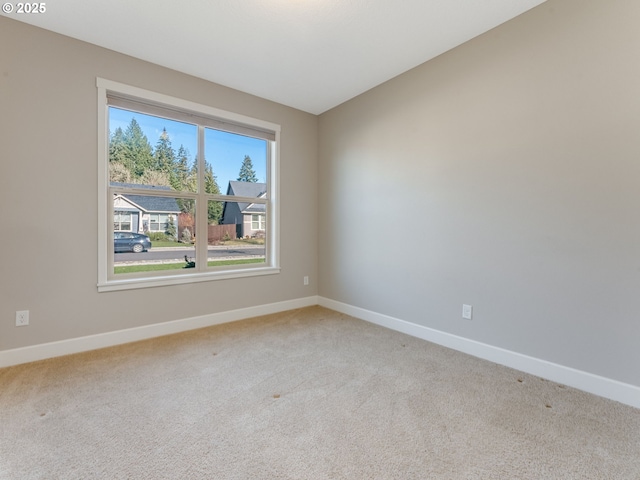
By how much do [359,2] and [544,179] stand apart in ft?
6.04

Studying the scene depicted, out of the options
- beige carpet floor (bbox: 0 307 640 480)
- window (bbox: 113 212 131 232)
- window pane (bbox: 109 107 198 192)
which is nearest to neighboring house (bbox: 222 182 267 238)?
window pane (bbox: 109 107 198 192)

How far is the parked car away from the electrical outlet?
2.52 ft

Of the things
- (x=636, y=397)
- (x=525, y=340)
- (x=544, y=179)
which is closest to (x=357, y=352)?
(x=525, y=340)

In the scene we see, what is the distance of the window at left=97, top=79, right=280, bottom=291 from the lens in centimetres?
272

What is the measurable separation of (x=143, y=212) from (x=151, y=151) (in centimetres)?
62

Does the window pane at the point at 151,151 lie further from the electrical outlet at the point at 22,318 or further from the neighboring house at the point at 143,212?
the electrical outlet at the point at 22,318

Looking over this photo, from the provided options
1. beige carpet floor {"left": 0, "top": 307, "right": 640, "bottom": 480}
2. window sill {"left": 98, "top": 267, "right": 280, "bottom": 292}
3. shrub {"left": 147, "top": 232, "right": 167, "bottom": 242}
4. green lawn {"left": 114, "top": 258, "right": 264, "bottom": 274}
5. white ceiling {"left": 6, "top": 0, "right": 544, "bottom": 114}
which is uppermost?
white ceiling {"left": 6, "top": 0, "right": 544, "bottom": 114}

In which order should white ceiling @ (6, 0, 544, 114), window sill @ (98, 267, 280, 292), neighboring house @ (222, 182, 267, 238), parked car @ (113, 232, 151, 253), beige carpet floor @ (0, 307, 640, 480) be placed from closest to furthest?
beige carpet floor @ (0, 307, 640, 480)
white ceiling @ (6, 0, 544, 114)
window sill @ (98, 267, 280, 292)
parked car @ (113, 232, 151, 253)
neighboring house @ (222, 182, 267, 238)

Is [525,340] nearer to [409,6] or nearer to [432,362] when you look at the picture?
[432,362]

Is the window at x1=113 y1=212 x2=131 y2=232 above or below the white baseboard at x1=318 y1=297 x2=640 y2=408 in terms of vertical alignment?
above

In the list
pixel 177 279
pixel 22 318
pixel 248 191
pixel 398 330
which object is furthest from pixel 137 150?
pixel 398 330

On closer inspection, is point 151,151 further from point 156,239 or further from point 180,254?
point 180,254

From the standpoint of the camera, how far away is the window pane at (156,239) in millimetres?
2824

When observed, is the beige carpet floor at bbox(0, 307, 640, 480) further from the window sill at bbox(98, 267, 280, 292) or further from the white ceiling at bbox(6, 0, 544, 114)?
the white ceiling at bbox(6, 0, 544, 114)
